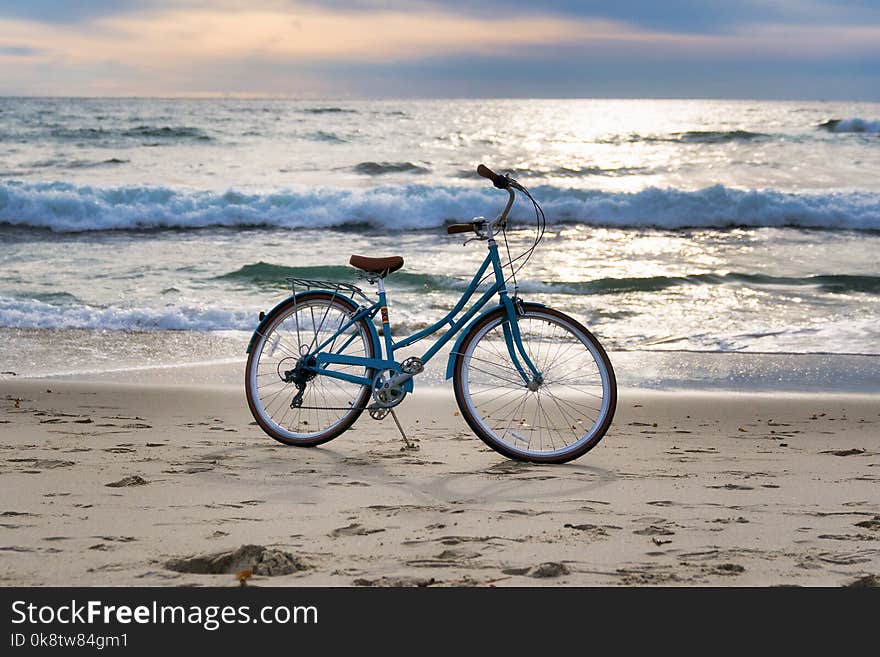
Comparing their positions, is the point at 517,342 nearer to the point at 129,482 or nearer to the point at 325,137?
the point at 129,482

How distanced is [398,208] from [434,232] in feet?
6.62

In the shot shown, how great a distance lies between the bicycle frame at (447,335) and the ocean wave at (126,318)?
446 cm

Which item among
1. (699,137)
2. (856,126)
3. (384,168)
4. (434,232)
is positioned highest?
(856,126)

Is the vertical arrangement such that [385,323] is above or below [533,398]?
above

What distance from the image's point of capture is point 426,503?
12.8 feet

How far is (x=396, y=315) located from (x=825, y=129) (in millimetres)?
35182

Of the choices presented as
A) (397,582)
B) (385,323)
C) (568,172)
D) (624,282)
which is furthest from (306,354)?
(568,172)

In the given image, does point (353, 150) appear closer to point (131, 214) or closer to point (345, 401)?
point (131, 214)

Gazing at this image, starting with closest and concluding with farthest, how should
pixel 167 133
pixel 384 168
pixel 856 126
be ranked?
pixel 384 168 < pixel 167 133 < pixel 856 126

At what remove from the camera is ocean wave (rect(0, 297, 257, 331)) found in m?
9.30

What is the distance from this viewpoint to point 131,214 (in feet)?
65.9

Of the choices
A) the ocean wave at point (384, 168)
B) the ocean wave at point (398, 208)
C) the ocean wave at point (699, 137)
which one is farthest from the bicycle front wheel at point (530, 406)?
the ocean wave at point (699, 137)

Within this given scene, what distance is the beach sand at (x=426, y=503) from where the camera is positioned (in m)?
3.12
